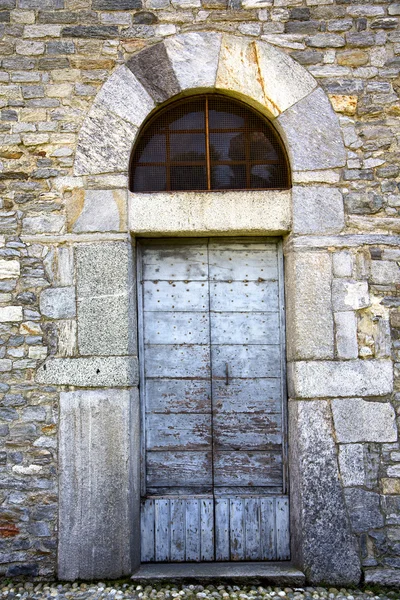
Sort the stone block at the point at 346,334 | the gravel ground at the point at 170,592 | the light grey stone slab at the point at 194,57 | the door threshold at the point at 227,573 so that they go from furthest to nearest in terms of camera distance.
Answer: the light grey stone slab at the point at 194,57 → the stone block at the point at 346,334 → the door threshold at the point at 227,573 → the gravel ground at the point at 170,592

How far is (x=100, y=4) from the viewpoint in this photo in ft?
11.6

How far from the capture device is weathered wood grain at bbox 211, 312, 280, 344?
143 inches

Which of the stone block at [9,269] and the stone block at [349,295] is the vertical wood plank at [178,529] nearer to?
the stone block at [349,295]

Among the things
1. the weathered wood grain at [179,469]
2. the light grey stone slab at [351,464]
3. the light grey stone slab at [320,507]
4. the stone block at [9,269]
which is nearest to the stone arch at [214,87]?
the stone block at [9,269]

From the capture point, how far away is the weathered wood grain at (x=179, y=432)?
359cm

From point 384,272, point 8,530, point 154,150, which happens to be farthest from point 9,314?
point 384,272

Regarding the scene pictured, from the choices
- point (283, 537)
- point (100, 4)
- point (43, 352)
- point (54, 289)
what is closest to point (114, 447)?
point (43, 352)

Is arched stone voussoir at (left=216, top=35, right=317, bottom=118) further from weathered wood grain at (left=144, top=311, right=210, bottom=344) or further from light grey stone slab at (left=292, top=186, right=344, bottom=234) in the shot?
weathered wood grain at (left=144, top=311, right=210, bottom=344)

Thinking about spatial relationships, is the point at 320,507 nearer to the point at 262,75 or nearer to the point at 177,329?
the point at 177,329

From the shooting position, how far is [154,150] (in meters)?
3.64

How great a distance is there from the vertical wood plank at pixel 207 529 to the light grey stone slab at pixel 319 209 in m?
1.86

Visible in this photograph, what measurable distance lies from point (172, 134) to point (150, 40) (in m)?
0.59

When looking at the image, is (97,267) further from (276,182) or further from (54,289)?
(276,182)

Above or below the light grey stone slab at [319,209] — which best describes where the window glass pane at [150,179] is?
above
